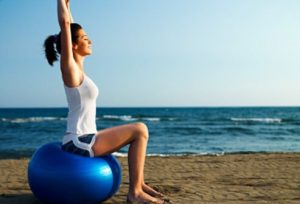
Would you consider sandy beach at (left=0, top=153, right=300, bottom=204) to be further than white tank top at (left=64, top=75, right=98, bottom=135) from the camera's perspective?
Yes

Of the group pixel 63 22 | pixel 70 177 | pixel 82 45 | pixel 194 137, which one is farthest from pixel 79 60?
pixel 194 137

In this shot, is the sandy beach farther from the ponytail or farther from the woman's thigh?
the ponytail

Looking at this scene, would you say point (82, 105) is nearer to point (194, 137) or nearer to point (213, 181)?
point (213, 181)

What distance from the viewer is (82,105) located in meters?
4.07

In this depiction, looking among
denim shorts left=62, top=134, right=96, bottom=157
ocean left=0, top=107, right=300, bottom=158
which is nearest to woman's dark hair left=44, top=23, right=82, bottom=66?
denim shorts left=62, top=134, right=96, bottom=157

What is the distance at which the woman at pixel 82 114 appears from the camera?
3.98 m

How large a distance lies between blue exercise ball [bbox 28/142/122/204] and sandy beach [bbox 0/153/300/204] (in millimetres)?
652

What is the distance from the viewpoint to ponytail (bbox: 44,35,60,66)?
13.8 feet

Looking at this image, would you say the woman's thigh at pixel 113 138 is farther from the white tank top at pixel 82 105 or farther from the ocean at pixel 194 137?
the ocean at pixel 194 137

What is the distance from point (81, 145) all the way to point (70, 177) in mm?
331

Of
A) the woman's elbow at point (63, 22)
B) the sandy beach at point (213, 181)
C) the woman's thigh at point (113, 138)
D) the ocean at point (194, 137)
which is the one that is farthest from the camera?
the ocean at point (194, 137)

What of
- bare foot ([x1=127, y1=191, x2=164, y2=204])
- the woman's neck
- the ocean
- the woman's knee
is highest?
the woman's neck

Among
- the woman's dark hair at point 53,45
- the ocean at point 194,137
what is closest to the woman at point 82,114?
the woman's dark hair at point 53,45

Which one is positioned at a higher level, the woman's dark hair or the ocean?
the woman's dark hair
